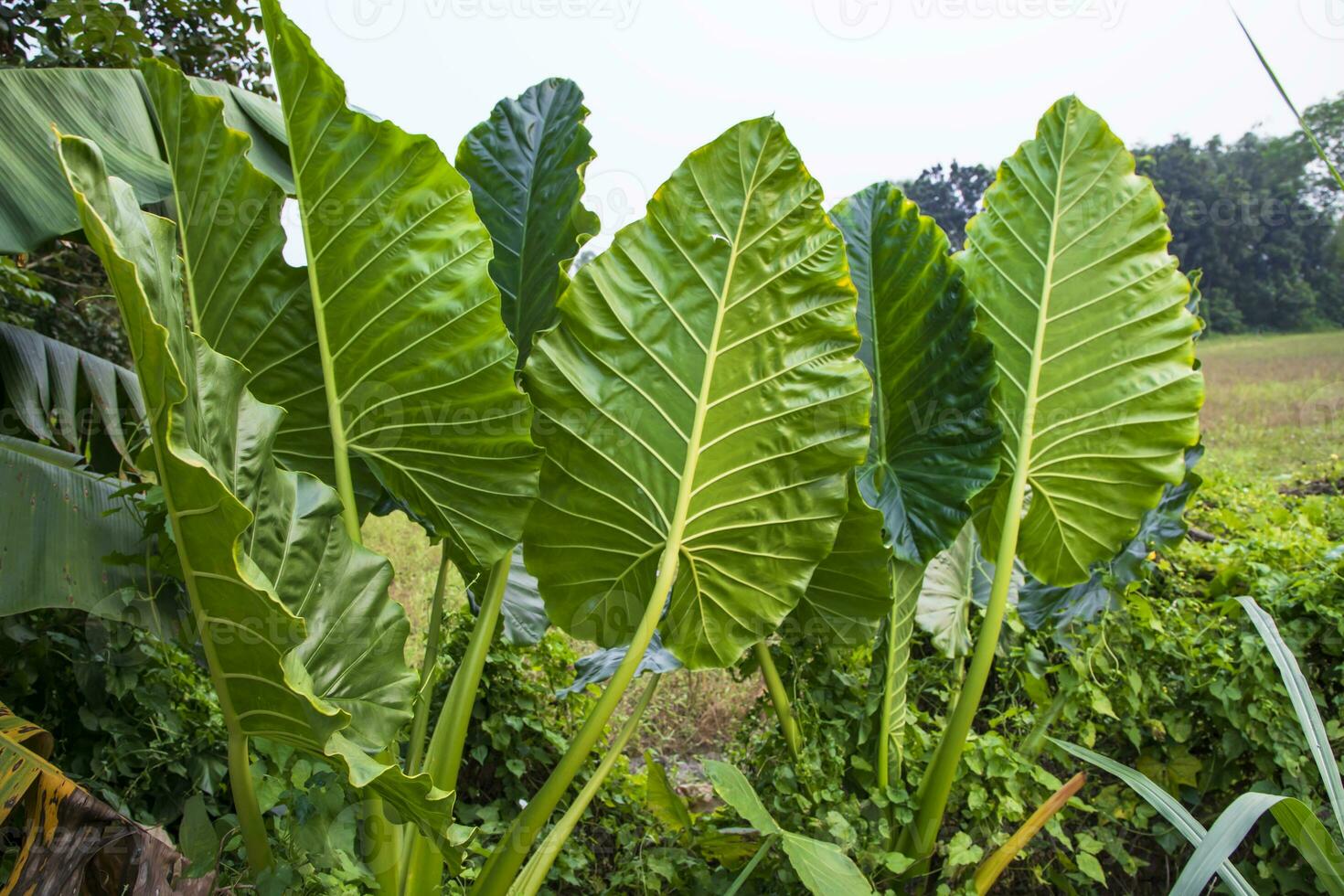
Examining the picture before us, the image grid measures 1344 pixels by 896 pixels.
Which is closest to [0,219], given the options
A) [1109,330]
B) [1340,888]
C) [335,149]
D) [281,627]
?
[335,149]

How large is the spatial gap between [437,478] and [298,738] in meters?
0.41

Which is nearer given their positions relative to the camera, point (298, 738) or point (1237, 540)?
point (298, 738)

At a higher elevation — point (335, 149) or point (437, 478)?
point (335, 149)

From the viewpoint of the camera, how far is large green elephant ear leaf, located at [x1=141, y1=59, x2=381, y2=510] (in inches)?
41.2

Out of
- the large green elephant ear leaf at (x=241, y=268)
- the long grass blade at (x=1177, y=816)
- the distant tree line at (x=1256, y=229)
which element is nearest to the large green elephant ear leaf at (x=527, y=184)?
the large green elephant ear leaf at (x=241, y=268)

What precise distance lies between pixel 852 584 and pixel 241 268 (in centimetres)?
100

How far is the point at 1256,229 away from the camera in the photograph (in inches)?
154

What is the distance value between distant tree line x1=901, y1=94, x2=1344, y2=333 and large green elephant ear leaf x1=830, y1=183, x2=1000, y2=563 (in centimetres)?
260

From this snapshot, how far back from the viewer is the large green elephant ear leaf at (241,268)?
1046mm

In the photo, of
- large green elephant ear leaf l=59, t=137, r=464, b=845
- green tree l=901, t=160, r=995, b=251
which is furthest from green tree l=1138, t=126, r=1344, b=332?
large green elephant ear leaf l=59, t=137, r=464, b=845

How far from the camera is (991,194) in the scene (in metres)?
1.51

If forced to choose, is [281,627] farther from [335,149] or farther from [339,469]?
[335,149]

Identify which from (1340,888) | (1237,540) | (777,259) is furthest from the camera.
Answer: (1237,540)

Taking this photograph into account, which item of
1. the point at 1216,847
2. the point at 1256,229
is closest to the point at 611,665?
the point at 1216,847
